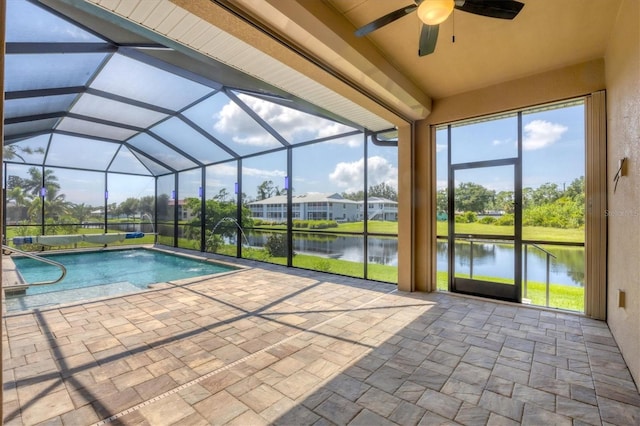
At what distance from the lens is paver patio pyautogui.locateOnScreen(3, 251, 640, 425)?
2.18m

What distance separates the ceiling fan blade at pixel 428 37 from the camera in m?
2.62

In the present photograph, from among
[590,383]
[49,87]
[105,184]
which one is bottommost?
[590,383]

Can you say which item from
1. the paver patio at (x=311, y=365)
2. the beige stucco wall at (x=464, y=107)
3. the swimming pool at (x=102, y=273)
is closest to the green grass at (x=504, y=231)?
the beige stucco wall at (x=464, y=107)

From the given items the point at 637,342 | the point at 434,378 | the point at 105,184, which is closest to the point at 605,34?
the point at 637,342

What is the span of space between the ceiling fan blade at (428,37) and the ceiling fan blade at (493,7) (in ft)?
0.80

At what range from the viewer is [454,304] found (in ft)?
14.4

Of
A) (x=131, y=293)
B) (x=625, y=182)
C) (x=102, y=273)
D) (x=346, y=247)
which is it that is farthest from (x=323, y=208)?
(x=102, y=273)

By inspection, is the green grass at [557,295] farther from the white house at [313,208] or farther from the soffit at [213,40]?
the soffit at [213,40]

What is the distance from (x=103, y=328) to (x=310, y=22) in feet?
12.6

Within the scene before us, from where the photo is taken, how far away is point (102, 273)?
7.43 metres

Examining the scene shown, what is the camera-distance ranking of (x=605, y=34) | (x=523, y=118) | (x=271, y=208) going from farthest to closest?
1. (x=271, y=208)
2. (x=523, y=118)
3. (x=605, y=34)

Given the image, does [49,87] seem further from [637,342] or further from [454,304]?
[637,342]

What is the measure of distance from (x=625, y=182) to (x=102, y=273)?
9341 mm

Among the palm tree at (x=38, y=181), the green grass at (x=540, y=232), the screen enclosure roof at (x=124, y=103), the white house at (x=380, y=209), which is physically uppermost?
the screen enclosure roof at (x=124, y=103)
